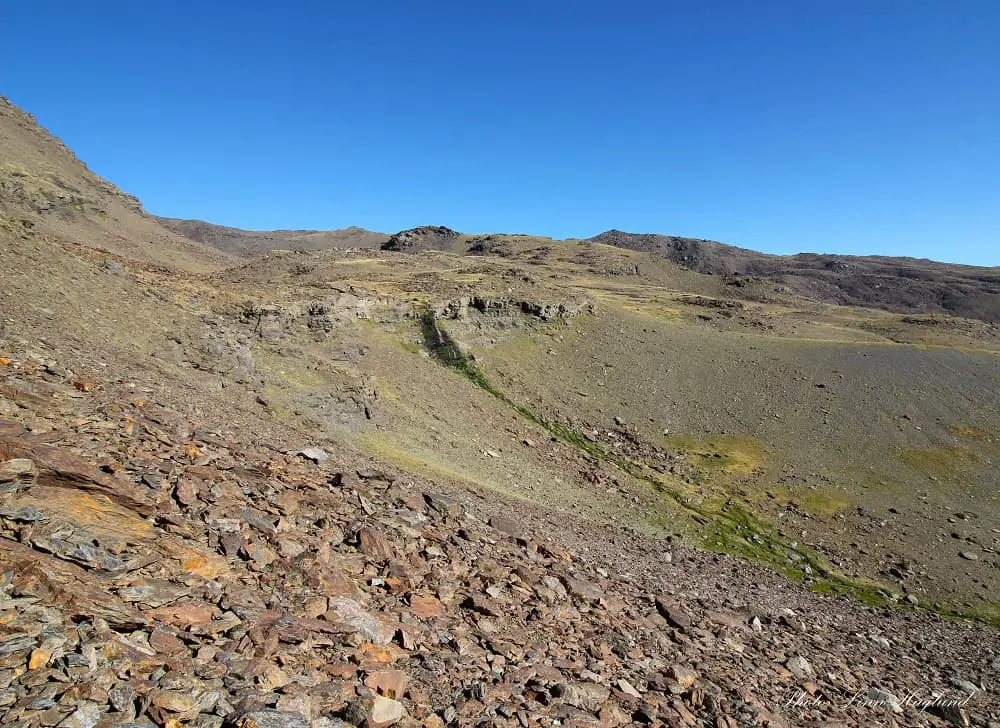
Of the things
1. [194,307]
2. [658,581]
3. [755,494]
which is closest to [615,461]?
[755,494]

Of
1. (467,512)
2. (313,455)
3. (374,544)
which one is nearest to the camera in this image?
(374,544)

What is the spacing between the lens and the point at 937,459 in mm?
27484

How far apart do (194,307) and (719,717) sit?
77.2 feet

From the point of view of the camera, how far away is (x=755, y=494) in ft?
81.2

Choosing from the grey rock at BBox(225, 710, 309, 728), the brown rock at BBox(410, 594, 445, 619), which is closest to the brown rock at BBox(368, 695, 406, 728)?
the grey rock at BBox(225, 710, 309, 728)

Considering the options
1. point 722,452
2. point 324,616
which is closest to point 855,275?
point 722,452

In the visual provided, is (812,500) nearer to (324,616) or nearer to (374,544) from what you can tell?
(374,544)

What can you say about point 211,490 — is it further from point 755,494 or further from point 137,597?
point 755,494

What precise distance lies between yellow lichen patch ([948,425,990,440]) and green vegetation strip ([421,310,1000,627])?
15040 mm

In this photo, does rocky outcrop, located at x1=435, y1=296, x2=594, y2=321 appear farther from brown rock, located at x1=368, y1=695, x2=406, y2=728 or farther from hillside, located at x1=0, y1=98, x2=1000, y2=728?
brown rock, located at x1=368, y1=695, x2=406, y2=728

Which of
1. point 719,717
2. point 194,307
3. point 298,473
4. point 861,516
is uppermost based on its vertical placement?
point 194,307

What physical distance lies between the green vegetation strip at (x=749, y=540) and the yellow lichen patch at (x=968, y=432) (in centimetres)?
1504

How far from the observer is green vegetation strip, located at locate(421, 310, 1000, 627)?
59.4 ft

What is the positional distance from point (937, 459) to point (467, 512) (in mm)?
27159
